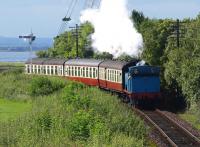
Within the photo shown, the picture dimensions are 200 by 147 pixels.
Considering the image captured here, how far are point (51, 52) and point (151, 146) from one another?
7497cm

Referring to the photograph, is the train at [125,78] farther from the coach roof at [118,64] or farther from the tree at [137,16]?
the tree at [137,16]

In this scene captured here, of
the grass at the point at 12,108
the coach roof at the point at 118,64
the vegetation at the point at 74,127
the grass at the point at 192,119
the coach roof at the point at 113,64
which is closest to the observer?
the vegetation at the point at 74,127

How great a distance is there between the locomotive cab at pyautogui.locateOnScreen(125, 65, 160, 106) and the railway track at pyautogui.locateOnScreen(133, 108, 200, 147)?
1.80 meters

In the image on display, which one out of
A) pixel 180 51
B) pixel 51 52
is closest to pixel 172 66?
pixel 180 51

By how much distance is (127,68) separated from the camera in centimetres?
4119

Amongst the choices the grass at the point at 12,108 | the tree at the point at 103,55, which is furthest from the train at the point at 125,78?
the tree at the point at 103,55

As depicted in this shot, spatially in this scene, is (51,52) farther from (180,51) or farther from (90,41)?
(180,51)

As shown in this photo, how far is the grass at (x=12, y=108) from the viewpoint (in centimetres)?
3358

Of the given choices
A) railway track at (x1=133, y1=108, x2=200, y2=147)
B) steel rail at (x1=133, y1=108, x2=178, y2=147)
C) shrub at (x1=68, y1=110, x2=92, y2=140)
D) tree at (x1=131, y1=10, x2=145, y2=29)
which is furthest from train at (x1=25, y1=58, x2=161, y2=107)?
tree at (x1=131, y1=10, x2=145, y2=29)

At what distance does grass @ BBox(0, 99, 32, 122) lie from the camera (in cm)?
3358

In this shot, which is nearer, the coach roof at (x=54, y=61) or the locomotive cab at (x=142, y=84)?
the locomotive cab at (x=142, y=84)

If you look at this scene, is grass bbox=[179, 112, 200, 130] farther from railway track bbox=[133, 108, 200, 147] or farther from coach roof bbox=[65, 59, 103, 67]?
coach roof bbox=[65, 59, 103, 67]

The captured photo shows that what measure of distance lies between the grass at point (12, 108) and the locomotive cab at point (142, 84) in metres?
6.90

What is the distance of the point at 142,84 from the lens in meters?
39.7
